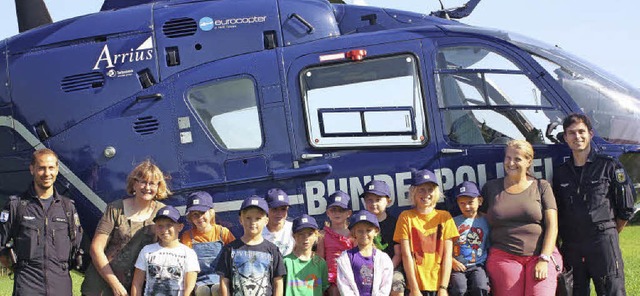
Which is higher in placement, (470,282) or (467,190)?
(467,190)

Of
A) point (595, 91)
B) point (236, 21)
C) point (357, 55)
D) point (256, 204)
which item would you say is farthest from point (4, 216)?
point (595, 91)

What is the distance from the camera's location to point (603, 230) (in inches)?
245

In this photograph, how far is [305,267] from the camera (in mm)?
5980

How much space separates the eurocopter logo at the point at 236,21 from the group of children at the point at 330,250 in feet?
6.05

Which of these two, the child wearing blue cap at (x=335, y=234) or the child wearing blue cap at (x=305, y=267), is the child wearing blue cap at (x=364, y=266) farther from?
the child wearing blue cap at (x=335, y=234)

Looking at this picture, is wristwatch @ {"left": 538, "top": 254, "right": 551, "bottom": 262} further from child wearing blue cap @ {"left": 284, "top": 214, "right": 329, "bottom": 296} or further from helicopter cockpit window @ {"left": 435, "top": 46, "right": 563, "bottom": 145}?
child wearing blue cap @ {"left": 284, "top": 214, "right": 329, "bottom": 296}

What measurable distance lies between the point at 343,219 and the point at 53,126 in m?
2.77

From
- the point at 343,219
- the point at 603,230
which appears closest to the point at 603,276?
the point at 603,230

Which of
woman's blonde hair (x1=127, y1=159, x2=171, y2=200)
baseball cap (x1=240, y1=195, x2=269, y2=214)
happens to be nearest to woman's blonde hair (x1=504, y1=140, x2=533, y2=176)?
baseball cap (x1=240, y1=195, x2=269, y2=214)

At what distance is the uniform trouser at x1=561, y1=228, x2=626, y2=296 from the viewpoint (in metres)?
6.15

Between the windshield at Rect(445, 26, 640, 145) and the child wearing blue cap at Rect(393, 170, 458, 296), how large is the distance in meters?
1.60

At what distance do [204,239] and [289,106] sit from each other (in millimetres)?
1340

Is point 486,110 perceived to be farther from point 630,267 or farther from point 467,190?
point 630,267

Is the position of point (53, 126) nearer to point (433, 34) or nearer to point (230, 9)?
point (230, 9)
